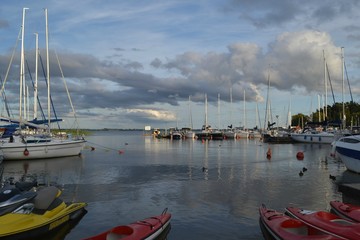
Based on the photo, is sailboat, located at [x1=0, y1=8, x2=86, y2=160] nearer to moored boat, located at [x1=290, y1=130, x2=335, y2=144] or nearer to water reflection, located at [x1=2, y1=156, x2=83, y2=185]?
water reflection, located at [x1=2, y1=156, x2=83, y2=185]

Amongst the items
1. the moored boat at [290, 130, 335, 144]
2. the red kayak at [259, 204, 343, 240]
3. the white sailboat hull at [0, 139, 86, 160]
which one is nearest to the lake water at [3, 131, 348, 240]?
the red kayak at [259, 204, 343, 240]

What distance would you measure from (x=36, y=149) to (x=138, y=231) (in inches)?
→ 1189

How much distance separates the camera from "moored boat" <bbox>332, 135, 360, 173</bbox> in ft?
87.5

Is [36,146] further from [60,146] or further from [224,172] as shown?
[224,172]

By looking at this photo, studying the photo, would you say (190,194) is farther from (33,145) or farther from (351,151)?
(33,145)

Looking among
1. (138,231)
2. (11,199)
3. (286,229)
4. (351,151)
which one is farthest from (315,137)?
(11,199)

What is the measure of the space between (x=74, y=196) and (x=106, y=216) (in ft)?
15.8

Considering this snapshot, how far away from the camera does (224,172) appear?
30.2 meters

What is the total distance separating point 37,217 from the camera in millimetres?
12477

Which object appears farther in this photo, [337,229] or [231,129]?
[231,129]

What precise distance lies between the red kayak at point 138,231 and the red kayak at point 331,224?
489cm

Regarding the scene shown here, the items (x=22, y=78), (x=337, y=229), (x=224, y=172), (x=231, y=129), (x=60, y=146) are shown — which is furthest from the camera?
(x=231, y=129)

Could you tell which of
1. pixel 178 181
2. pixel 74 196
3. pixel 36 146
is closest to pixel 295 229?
pixel 74 196

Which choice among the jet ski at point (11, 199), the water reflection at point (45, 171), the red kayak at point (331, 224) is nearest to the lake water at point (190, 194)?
the water reflection at point (45, 171)
